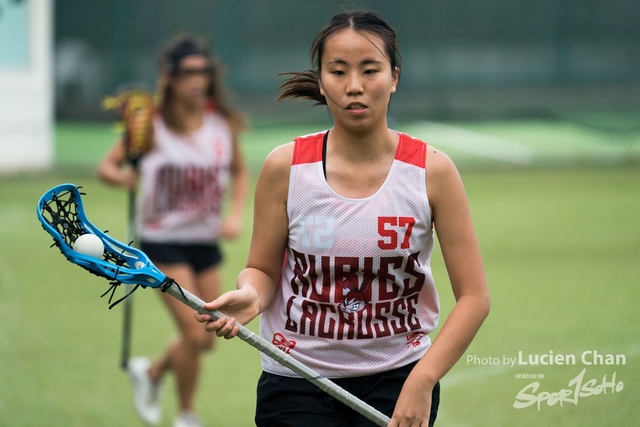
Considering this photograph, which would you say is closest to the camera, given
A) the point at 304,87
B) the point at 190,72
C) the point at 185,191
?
the point at 304,87

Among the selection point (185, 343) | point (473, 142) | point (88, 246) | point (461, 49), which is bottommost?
point (473, 142)

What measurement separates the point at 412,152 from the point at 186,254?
3240 mm

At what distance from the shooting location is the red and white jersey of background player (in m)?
3.28

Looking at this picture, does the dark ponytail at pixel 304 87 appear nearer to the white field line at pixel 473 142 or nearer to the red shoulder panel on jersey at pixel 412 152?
the red shoulder panel on jersey at pixel 412 152

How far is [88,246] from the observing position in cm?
306

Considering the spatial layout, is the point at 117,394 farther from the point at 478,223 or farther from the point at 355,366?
the point at 478,223

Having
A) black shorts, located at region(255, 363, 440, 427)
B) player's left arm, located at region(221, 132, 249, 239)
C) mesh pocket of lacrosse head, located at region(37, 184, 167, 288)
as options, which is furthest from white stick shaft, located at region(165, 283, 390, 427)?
player's left arm, located at region(221, 132, 249, 239)

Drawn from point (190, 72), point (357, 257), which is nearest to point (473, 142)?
point (190, 72)

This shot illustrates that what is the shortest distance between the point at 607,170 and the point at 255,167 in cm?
659

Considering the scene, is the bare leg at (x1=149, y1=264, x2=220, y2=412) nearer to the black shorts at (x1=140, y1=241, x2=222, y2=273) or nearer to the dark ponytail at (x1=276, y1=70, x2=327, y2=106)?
the black shorts at (x1=140, y1=241, x2=222, y2=273)

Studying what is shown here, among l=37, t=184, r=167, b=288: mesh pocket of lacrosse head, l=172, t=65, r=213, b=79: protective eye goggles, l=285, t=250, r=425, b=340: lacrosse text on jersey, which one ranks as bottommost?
l=285, t=250, r=425, b=340: lacrosse text on jersey

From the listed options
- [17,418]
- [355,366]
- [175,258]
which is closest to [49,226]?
[355,366]

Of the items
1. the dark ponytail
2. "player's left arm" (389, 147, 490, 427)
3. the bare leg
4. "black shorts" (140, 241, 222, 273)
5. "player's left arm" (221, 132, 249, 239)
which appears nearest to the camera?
"player's left arm" (389, 147, 490, 427)

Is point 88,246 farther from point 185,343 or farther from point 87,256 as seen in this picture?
point 185,343
